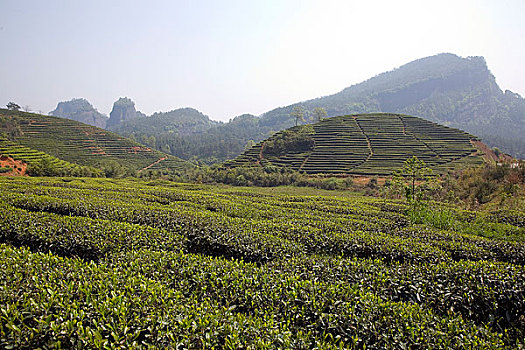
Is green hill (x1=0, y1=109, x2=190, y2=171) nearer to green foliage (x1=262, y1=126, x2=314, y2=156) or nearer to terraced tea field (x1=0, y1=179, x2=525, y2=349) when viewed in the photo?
green foliage (x1=262, y1=126, x2=314, y2=156)

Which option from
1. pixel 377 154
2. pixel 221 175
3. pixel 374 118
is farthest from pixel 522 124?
pixel 221 175

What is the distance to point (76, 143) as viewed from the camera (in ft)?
258

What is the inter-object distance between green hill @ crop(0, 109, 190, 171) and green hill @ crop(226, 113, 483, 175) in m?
36.7

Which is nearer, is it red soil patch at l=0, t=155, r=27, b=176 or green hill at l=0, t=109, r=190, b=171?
red soil patch at l=0, t=155, r=27, b=176

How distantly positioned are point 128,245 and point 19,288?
3061 mm

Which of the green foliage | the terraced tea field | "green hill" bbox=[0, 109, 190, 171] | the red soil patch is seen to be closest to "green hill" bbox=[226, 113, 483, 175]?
the green foliage

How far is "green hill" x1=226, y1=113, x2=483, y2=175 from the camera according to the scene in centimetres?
5309

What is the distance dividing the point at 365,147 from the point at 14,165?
6736 cm

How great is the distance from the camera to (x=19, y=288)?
13.1 feet

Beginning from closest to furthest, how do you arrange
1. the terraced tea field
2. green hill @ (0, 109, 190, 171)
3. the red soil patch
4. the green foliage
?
the terraced tea field, the red soil patch, the green foliage, green hill @ (0, 109, 190, 171)

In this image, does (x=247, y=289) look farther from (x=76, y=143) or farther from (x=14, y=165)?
(x=76, y=143)

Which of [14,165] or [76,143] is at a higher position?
[76,143]

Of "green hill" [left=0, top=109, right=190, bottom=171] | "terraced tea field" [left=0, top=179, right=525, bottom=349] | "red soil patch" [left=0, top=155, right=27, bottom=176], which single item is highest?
"green hill" [left=0, top=109, right=190, bottom=171]

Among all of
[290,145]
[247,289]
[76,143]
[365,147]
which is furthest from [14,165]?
[365,147]
